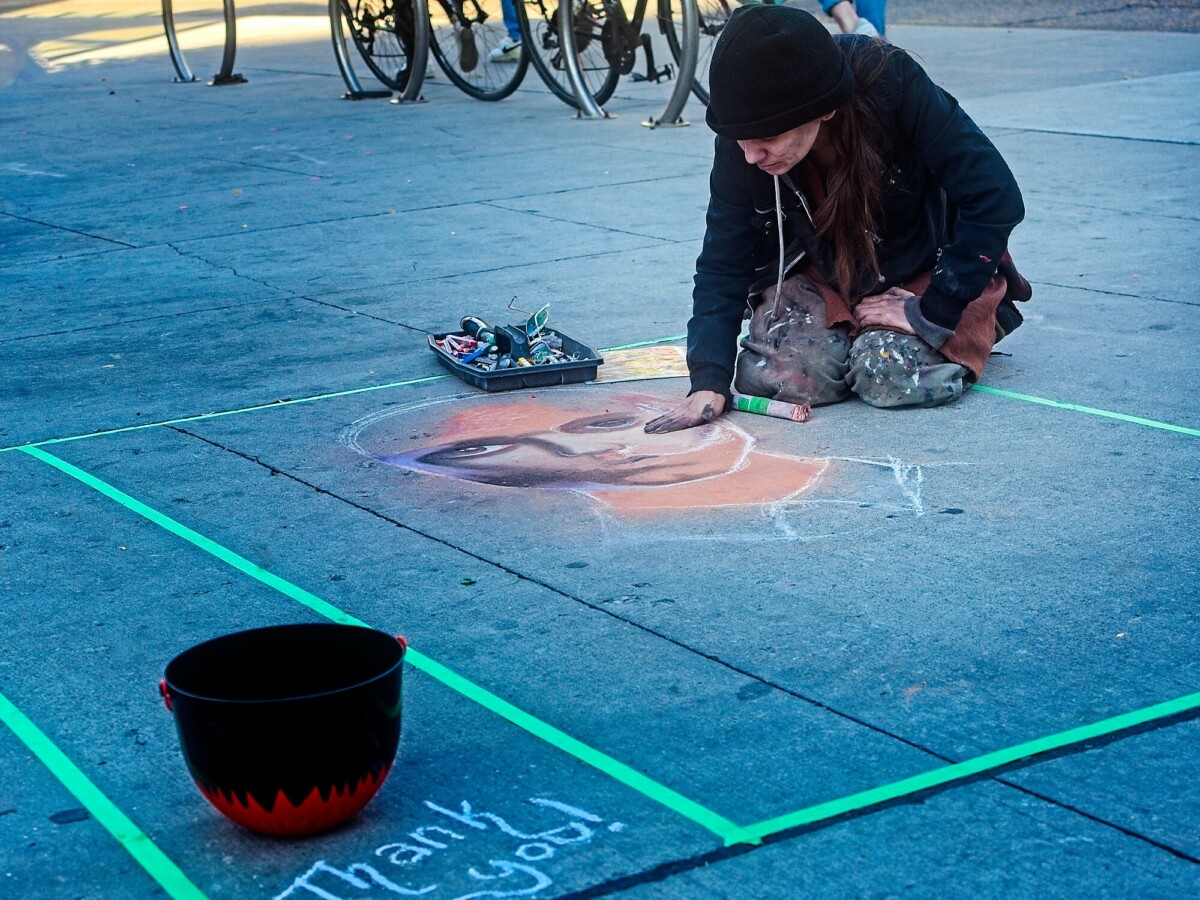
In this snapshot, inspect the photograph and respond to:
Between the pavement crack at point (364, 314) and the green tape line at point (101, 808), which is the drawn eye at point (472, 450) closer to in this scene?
the pavement crack at point (364, 314)

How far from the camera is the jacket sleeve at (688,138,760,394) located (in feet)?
15.0

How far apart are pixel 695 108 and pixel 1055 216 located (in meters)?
4.59

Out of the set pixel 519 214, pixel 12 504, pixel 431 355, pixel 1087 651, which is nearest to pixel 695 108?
pixel 519 214

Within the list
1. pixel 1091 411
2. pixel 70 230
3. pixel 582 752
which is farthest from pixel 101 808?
pixel 70 230

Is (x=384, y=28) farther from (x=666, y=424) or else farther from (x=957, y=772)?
(x=957, y=772)

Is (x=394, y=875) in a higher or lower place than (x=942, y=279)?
lower

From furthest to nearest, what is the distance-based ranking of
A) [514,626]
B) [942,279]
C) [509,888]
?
1. [942,279]
2. [514,626]
3. [509,888]

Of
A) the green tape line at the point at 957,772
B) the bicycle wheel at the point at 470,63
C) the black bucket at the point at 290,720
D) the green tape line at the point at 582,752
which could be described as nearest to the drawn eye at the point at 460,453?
the green tape line at the point at 582,752

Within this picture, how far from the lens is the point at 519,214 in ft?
25.9

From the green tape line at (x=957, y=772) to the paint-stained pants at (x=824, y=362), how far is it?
1.85 meters

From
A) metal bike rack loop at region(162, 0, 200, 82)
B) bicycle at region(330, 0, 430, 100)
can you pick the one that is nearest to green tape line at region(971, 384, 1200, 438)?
bicycle at region(330, 0, 430, 100)

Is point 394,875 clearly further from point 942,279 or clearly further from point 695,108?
point 695,108

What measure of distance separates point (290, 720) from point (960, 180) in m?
2.74

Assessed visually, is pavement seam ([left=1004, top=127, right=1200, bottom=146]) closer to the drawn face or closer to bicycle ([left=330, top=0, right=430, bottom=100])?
bicycle ([left=330, top=0, right=430, bottom=100])
